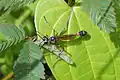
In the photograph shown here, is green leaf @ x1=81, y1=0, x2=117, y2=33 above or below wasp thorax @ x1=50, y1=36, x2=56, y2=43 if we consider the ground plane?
above

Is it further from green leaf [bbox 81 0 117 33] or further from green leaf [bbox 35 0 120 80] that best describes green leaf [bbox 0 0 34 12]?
green leaf [bbox 81 0 117 33]

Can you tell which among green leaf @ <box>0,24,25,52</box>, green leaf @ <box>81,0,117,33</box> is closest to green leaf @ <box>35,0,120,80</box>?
green leaf @ <box>0,24,25,52</box>

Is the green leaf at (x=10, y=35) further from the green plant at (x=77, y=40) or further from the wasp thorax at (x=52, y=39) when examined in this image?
the wasp thorax at (x=52, y=39)

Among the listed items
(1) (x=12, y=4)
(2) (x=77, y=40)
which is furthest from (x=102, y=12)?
(1) (x=12, y=4)

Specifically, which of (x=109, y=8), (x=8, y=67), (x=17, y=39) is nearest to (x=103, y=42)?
(x=109, y=8)

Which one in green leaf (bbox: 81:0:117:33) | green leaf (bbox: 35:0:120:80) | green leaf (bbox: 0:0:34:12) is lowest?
green leaf (bbox: 35:0:120:80)

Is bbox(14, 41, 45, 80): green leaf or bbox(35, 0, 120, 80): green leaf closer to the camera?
bbox(14, 41, 45, 80): green leaf
